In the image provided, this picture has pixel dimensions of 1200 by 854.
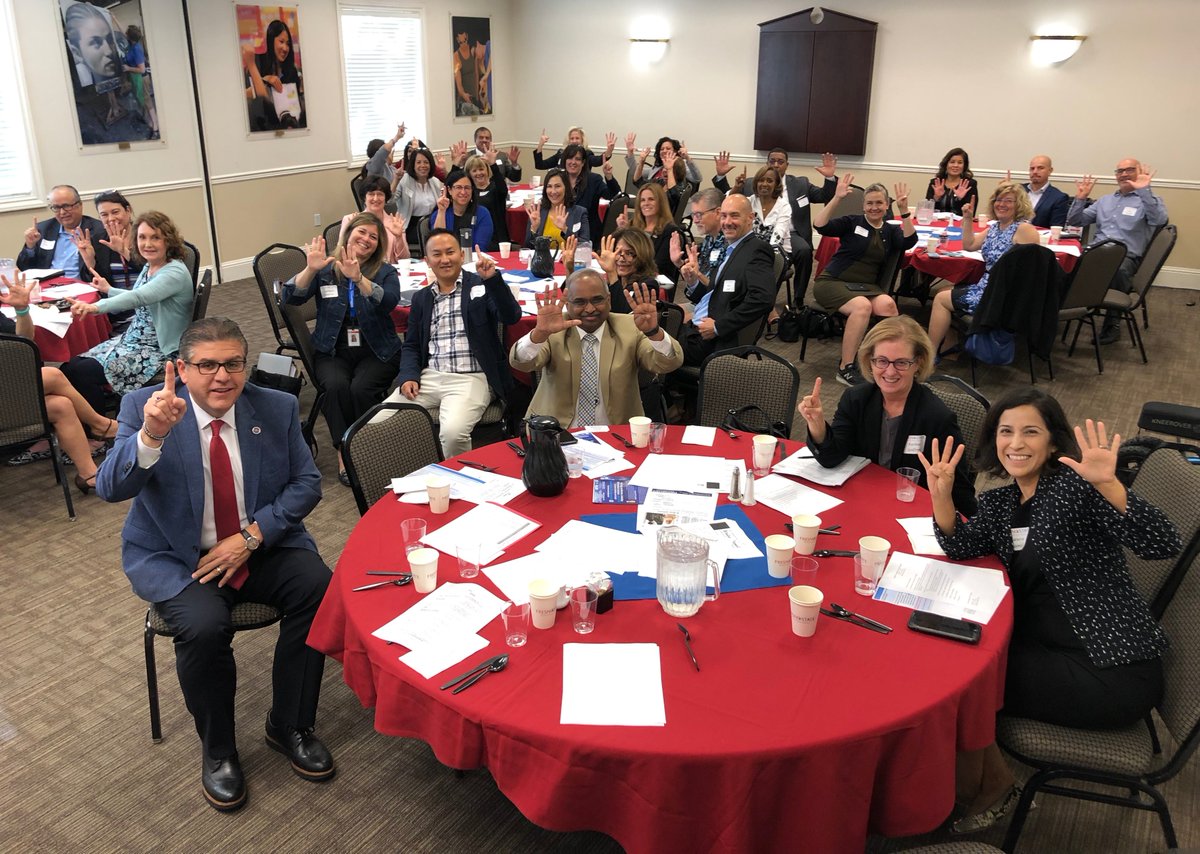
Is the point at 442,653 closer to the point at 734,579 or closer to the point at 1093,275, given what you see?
the point at 734,579

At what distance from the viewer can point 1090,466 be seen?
8.22 ft

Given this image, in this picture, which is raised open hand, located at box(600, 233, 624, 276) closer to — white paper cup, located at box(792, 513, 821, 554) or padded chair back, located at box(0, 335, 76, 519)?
white paper cup, located at box(792, 513, 821, 554)

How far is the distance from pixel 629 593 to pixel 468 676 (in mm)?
558

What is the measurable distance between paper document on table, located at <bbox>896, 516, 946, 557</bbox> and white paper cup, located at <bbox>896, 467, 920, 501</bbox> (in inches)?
5.3

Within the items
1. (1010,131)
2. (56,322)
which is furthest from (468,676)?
(1010,131)

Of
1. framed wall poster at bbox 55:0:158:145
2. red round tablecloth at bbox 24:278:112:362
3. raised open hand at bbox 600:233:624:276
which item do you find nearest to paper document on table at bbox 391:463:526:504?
raised open hand at bbox 600:233:624:276

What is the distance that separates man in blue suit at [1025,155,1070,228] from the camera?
864 cm

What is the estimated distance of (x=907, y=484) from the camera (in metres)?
3.19

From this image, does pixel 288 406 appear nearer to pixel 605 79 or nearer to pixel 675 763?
pixel 675 763

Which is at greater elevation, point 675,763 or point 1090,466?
point 1090,466

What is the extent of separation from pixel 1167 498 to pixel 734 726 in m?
1.92

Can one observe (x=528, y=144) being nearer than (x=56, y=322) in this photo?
No

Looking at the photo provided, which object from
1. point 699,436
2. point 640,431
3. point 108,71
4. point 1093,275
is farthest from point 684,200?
point 640,431

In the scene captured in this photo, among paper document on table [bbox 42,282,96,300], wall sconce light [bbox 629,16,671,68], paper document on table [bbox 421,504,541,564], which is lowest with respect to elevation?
paper document on table [bbox 421,504,541,564]
